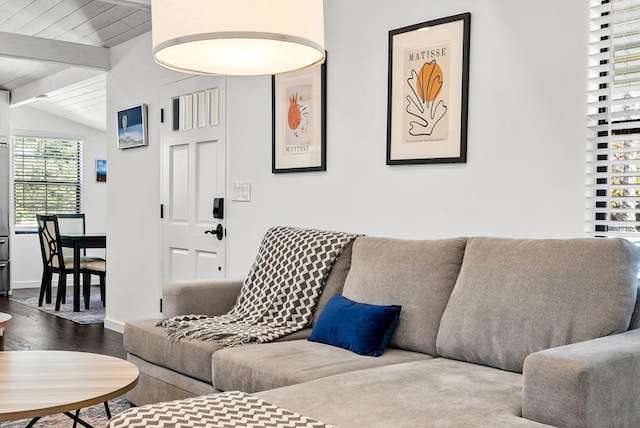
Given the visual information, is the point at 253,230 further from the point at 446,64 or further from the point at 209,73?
the point at 209,73

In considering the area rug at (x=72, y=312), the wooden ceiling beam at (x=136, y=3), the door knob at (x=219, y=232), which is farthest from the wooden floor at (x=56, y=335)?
the wooden ceiling beam at (x=136, y=3)

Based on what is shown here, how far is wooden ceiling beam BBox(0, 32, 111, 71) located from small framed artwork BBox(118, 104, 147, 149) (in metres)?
0.49

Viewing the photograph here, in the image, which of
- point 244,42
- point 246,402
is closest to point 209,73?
point 244,42

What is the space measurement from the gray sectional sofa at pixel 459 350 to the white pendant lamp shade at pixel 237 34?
3.28ft

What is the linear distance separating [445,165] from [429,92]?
35 cm

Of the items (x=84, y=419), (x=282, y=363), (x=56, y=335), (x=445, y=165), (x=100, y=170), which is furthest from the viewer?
(x=100, y=170)

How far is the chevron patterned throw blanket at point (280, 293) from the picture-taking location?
9.82 ft

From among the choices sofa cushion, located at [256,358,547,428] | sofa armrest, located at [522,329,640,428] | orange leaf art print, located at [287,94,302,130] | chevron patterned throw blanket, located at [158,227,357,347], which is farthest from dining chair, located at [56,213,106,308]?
sofa armrest, located at [522,329,640,428]

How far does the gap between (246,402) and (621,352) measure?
101 cm

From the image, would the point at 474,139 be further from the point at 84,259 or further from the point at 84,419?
the point at 84,259

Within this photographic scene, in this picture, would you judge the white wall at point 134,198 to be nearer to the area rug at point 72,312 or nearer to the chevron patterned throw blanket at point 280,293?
the area rug at point 72,312

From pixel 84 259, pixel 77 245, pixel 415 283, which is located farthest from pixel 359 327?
pixel 84 259

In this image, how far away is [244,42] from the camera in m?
2.15

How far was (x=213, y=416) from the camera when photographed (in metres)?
1.72
